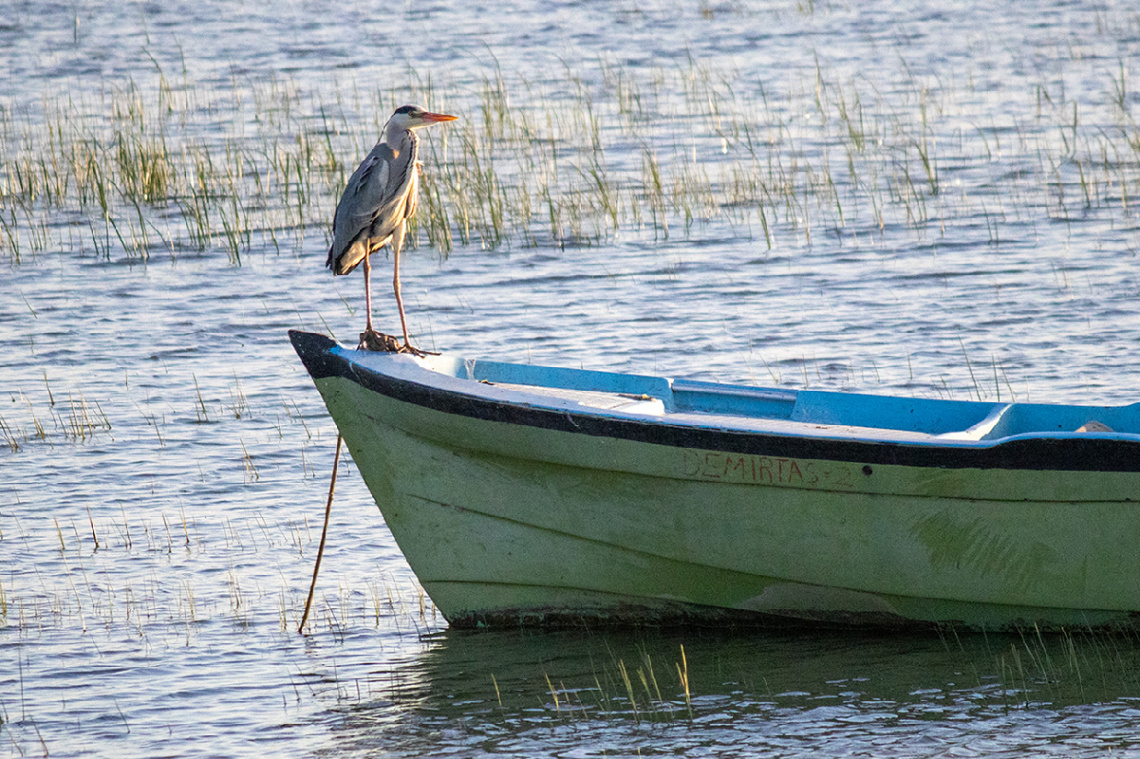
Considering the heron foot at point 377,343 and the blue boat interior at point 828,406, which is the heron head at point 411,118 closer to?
the heron foot at point 377,343

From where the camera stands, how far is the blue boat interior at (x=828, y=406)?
6879 millimetres

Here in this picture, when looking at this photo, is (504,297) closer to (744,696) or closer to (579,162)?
(579,162)

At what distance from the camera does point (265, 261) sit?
1385cm

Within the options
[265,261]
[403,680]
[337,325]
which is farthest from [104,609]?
[265,261]

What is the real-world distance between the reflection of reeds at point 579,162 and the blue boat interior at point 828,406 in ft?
20.6

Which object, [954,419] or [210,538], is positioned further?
[210,538]

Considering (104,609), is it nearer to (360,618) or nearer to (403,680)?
(360,618)

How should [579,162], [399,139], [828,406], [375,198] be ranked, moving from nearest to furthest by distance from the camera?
[375,198] < [399,139] < [828,406] < [579,162]

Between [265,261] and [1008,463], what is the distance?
8.91 meters

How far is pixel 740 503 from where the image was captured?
6441 mm

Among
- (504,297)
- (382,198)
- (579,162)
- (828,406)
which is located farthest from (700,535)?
(579,162)

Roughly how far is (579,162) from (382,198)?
369 inches

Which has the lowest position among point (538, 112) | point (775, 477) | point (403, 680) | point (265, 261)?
point (403, 680)

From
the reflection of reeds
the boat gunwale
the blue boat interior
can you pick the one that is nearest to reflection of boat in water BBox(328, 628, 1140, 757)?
the boat gunwale
